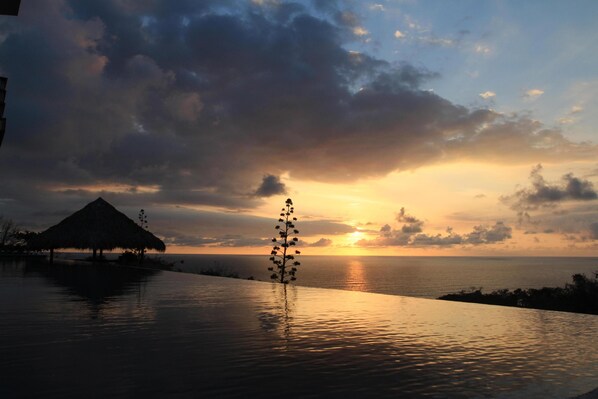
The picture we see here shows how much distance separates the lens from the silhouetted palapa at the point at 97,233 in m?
25.4

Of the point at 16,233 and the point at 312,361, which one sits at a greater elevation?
the point at 16,233

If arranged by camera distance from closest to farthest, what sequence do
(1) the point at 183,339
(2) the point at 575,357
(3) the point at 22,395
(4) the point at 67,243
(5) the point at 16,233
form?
(3) the point at 22,395, (2) the point at 575,357, (1) the point at 183,339, (4) the point at 67,243, (5) the point at 16,233

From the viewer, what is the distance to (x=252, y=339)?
5820 mm

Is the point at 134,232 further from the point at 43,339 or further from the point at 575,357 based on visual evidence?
the point at 575,357

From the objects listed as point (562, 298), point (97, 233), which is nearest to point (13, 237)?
point (97, 233)

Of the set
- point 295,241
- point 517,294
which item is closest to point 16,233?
point 295,241

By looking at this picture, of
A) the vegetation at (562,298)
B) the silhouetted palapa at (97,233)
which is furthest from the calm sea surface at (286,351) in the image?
the silhouetted palapa at (97,233)

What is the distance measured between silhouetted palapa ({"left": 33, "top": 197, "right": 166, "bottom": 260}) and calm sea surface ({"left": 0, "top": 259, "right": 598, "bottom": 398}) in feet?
55.3

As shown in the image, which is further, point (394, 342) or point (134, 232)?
point (134, 232)

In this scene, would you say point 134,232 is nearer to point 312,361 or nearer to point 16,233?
point 16,233

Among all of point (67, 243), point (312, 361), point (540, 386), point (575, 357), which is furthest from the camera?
point (67, 243)

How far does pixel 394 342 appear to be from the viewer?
232 inches

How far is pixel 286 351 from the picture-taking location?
521 cm

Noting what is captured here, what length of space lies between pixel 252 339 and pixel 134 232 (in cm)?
2259
